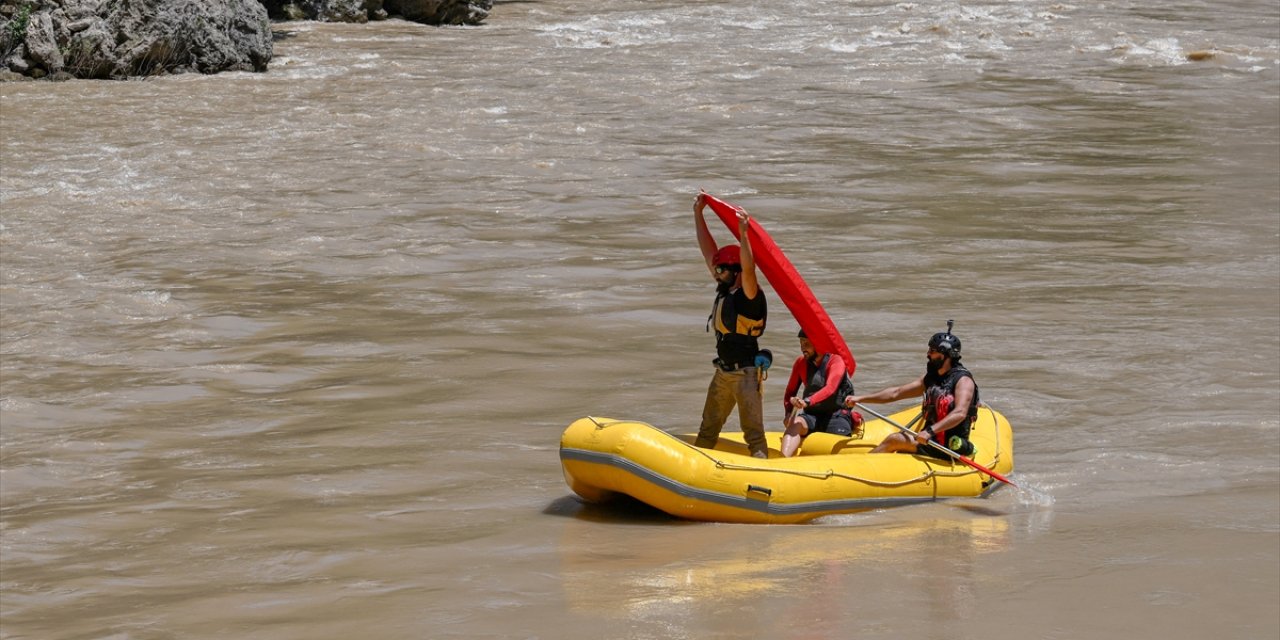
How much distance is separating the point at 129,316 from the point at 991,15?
20799 millimetres

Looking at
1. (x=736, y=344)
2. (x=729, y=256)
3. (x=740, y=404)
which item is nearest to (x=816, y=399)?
(x=740, y=404)

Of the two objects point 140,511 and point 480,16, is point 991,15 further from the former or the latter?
point 140,511

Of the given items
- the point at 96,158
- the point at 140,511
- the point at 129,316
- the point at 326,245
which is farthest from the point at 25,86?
the point at 140,511

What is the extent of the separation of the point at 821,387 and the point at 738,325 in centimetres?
64

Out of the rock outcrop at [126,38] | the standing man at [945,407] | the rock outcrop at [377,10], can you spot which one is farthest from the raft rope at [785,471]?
the rock outcrop at [377,10]

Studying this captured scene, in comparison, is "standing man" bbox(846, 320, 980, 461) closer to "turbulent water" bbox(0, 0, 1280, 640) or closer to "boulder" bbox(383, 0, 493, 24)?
"turbulent water" bbox(0, 0, 1280, 640)

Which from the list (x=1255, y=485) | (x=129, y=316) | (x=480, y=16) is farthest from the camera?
(x=480, y=16)

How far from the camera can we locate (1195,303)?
11773 millimetres

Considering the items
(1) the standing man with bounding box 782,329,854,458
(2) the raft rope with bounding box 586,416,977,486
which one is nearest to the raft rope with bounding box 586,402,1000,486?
(2) the raft rope with bounding box 586,416,977,486

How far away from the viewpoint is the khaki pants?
7.52 metres

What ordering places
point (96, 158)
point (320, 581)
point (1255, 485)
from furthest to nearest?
point (96, 158)
point (1255, 485)
point (320, 581)

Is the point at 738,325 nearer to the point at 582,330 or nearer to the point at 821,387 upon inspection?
the point at 821,387

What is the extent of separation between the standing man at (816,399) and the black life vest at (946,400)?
40cm

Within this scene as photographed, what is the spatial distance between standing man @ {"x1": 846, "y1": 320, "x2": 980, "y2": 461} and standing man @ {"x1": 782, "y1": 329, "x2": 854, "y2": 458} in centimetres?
13
